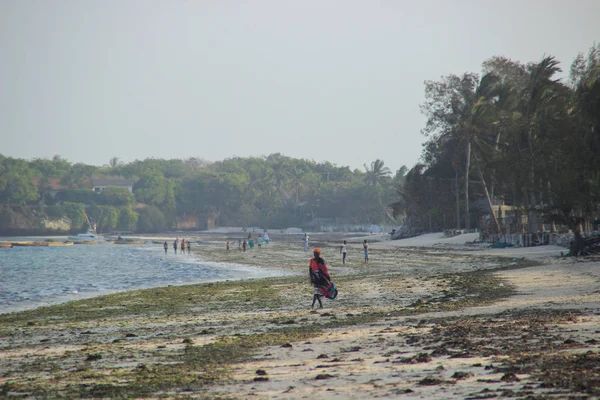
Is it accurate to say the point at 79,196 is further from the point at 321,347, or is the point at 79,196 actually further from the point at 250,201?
the point at 321,347

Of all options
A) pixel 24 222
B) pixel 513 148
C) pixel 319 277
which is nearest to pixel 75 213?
pixel 24 222

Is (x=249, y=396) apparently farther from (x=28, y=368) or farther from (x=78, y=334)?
(x=78, y=334)

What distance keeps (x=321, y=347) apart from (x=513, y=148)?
4663 centimetres

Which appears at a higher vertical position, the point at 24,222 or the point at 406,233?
the point at 24,222

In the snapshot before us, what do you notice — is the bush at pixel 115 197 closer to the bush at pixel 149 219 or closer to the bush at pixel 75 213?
the bush at pixel 149 219

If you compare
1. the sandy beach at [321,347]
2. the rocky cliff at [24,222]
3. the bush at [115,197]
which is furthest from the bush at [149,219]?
the sandy beach at [321,347]

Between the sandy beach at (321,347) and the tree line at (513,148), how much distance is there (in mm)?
15966

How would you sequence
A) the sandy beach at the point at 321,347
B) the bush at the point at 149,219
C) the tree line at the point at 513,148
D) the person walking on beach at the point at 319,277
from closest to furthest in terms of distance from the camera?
the sandy beach at the point at 321,347
the person walking on beach at the point at 319,277
the tree line at the point at 513,148
the bush at the point at 149,219

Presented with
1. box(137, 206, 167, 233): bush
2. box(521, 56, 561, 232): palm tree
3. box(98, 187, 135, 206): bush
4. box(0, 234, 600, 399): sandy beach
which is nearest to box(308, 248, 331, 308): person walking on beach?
box(0, 234, 600, 399): sandy beach

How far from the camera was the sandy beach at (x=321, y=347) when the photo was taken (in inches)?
309

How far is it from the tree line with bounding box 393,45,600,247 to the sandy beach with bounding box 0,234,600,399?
629 inches

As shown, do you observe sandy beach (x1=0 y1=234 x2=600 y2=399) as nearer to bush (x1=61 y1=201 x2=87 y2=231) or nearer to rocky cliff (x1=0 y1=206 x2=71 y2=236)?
rocky cliff (x1=0 y1=206 x2=71 y2=236)

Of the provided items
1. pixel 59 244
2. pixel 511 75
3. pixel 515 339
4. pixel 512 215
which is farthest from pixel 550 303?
pixel 59 244

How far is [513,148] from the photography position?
54.3 m
